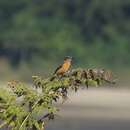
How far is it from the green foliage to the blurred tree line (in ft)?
117

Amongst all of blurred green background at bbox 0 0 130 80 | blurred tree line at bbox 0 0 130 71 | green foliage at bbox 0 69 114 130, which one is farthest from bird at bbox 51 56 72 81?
blurred tree line at bbox 0 0 130 71

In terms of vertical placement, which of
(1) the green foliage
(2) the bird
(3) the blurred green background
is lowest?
(1) the green foliage

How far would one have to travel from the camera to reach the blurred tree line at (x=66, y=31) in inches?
1678

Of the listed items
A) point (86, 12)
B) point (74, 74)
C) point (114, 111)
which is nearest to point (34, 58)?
point (86, 12)

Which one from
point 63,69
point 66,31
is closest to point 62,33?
point 66,31

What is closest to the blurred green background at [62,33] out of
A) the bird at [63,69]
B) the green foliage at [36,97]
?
the bird at [63,69]

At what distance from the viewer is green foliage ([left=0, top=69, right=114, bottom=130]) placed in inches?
189

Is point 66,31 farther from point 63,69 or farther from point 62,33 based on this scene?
point 63,69

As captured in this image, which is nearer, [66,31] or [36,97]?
[36,97]

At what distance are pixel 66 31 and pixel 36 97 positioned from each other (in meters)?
40.3

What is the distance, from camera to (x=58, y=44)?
44000mm

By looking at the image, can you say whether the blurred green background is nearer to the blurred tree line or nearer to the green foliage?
the blurred tree line

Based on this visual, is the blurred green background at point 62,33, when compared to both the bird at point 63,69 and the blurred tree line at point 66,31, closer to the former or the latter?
the blurred tree line at point 66,31

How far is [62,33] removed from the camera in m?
44.8
